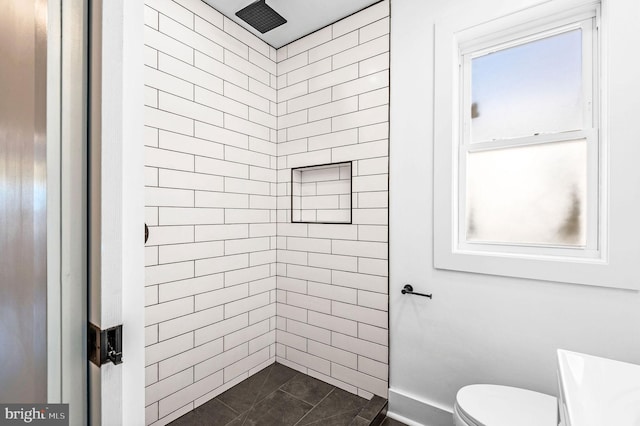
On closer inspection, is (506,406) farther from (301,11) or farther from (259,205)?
(301,11)

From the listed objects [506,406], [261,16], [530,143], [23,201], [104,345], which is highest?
[261,16]

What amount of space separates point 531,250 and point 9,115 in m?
1.95

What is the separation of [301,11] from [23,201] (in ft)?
6.18

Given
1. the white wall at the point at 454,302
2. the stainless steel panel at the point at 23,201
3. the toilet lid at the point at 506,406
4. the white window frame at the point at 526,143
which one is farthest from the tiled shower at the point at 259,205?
the stainless steel panel at the point at 23,201

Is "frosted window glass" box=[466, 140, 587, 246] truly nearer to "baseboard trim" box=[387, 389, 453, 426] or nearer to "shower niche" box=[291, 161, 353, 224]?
"shower niche" box=[291, 161, 353, 224]

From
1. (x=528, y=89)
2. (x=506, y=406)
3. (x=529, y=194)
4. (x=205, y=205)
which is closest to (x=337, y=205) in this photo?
(x=205, y=205)

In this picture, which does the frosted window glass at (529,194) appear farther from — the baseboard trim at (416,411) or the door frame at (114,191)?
the door frame at (114,191)

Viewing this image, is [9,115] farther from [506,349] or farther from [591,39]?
[591,39]

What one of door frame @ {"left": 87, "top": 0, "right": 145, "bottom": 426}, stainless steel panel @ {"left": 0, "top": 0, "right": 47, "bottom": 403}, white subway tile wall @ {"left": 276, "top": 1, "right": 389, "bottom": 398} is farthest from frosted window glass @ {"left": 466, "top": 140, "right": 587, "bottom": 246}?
stainless steel panel @ {"left": 0, "top": 0, "right": 47, "bottom": 403}

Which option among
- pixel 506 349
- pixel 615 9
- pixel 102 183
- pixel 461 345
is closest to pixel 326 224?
pixel 461 345

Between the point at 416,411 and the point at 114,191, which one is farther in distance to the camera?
the point at 416,411

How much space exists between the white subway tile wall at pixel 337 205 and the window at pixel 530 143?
1.58 feet

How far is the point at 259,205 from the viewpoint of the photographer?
2189 millimetres

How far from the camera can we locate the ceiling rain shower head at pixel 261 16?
183 cm
